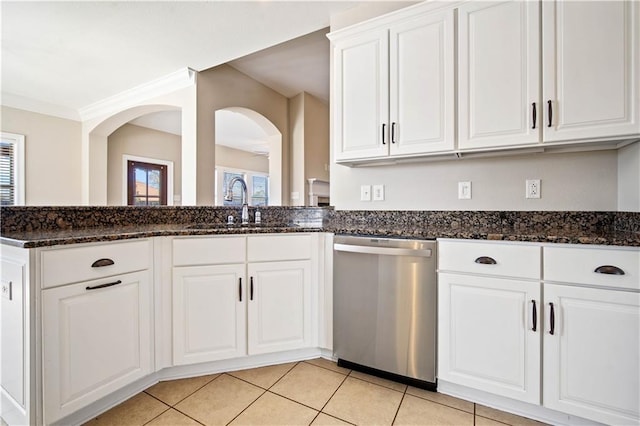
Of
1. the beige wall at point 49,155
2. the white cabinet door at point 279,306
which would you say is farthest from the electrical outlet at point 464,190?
the beige wall at point 49,155

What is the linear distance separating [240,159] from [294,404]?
6702 mm

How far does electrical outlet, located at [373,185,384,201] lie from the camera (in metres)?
2.12

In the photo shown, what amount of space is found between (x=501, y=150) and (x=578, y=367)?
1.07 m

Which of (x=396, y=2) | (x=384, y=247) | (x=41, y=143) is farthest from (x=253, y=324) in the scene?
(x=41, y=143)

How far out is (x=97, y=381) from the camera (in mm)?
1376

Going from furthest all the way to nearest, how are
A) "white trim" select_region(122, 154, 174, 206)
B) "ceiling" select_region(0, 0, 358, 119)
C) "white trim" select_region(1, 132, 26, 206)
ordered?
"white trim" select_region(122, 154, 174, 206)
"white trim" select_region(1, 132, 26, 206)
"ceiling" select_region(0, 0, 358, 119)

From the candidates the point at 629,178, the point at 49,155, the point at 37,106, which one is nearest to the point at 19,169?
the point at 49,155

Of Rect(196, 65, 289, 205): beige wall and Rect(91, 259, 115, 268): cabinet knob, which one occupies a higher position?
Rect(196, 65, 289, 205): beige wall

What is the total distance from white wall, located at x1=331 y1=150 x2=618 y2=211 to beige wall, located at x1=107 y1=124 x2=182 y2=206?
4.60m

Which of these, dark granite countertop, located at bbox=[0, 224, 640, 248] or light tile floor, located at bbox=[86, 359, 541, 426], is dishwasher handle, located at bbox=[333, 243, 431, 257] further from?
light tile floor, located at bbox=[86, 359, 541, 426]

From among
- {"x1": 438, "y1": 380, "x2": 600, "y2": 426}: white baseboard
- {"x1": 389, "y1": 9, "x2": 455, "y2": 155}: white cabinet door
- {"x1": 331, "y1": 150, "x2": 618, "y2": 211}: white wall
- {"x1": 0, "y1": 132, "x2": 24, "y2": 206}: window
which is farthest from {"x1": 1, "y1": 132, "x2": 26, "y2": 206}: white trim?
{"x1": 438, "y1": 380, "x2": 600, "y2": 426}: white baseboard

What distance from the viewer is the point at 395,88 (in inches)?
71.7

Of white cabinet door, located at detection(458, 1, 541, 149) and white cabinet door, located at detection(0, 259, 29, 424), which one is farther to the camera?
white cabinet door, located at detection(458, 1, 541, 149)

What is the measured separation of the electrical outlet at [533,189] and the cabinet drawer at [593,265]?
1.74ft
